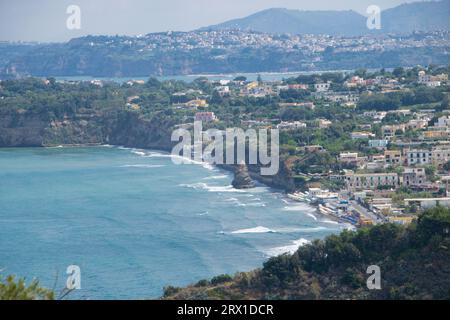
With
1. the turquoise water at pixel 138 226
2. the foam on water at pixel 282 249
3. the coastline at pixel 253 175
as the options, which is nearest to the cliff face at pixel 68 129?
the coastline at pixel 253 175

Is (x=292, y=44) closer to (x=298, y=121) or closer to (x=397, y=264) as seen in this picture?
(x=298, y=121)

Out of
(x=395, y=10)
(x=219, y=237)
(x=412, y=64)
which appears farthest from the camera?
(x=395, y=10)

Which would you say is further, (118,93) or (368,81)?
(118,93)

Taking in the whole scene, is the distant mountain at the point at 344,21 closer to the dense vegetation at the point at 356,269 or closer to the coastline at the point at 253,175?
the coastline at the point at 253,175

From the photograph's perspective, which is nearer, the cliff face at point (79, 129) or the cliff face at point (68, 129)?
the cliff face at point (79, 129)

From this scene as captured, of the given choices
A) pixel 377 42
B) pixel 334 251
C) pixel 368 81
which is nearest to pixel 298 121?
pixel 368 81
